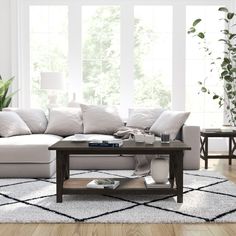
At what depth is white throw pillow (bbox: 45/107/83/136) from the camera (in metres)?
5.37

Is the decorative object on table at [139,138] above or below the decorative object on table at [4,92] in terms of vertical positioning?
below

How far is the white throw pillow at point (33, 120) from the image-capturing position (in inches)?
212

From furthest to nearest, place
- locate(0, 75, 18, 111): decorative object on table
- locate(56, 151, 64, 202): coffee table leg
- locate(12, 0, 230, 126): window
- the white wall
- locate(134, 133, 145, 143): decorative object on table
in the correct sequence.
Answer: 1. locate(12, 0, 230, 126): window
2. the white wall
3. locate(0, 75, 18, 111): decorative object on table
4. locate(134, 133, 145, 143): decorative object on table
5. locate(56, 151, 64, 202): coffee table leg

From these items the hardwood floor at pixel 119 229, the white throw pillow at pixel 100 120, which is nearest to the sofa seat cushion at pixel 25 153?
the white throw pillow at pixel 100 120

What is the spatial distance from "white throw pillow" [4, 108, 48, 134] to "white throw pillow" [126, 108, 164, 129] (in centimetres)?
114

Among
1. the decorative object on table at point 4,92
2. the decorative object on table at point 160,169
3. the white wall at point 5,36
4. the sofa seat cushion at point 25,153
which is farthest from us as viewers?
the white wall at point 5,36

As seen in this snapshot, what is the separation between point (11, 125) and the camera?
16.5 feet

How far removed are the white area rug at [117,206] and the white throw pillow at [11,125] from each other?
3.24ft

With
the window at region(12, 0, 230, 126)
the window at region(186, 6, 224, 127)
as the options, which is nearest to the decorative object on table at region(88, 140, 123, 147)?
the window at region(12, 0, 230, 126)

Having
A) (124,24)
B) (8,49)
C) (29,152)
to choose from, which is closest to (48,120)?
(29,152)

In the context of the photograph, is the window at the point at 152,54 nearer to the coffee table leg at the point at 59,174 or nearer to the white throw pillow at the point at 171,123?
the white throw pillow at the point at 171,123

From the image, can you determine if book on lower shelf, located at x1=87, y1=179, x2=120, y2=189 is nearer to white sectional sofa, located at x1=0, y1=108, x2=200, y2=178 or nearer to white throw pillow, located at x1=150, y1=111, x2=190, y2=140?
white sectional sofa, located at x1=0, y1=108, x2=200, y2=178

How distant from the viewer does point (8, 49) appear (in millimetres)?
6605

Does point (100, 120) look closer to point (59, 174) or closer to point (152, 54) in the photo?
point (152, 54)
